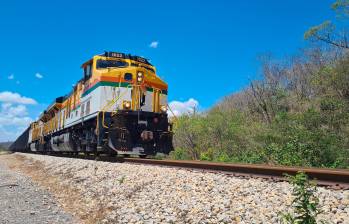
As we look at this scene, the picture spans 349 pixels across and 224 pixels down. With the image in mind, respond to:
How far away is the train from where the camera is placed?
11.6 meters

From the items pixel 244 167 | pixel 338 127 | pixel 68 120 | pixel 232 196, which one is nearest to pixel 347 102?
pixel 338 127

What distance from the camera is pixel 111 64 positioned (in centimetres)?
1327

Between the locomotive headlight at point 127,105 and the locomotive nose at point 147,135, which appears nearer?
the locomotive nose at point 147,135

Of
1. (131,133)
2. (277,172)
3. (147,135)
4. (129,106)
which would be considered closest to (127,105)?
(129,106)

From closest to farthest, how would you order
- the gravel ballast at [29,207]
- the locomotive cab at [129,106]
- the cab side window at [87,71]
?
the gravel ballast at [29,207]
the locomotive cab at [129,106]
the cab side window at [87,71]

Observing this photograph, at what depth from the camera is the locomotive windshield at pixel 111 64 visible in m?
13.1

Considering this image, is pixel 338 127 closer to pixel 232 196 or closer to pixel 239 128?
pixel 239 128

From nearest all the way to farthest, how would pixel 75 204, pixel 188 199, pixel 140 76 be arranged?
pixel 188 199 < pixel 75 204 < pixel 140 76

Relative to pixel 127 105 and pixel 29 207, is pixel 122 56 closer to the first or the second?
pixel 127 105

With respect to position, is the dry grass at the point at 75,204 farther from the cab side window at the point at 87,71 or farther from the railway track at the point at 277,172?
the cab side window at the point at 87,71

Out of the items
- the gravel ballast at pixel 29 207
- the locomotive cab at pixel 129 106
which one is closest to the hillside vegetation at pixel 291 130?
the locomotive cab at pixel 129 106

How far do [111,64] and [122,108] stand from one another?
79.2 inches

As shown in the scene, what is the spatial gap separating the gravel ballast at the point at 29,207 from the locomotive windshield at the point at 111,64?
5.71m

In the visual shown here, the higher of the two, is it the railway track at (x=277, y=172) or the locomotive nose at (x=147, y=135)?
the locomotive nose at (x=147, y=135)
